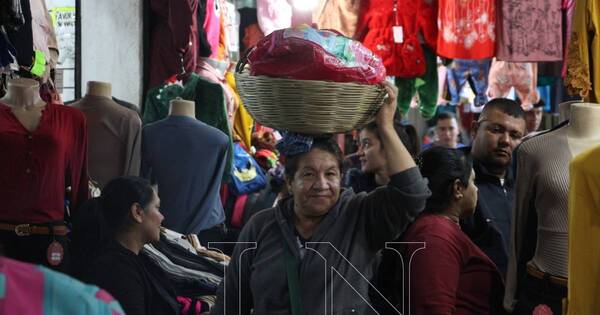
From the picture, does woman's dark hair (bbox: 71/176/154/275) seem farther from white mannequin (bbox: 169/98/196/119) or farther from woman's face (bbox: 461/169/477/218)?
woman's face (bbox: 461/169/477/218)

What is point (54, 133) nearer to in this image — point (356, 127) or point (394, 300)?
point (356, 127)

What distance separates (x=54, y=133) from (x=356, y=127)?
3.44 ft

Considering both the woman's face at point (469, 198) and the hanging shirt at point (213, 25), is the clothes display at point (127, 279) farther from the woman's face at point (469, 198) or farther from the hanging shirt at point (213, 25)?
the hanging shirt at point (213, 25)

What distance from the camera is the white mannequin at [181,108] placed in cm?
366

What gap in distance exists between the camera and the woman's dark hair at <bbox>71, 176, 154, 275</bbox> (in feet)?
9.42

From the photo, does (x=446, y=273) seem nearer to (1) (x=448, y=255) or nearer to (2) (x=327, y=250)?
(1) (x=448, y=255)

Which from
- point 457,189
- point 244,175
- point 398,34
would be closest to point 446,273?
point 457,189

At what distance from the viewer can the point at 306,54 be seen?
2.48 m

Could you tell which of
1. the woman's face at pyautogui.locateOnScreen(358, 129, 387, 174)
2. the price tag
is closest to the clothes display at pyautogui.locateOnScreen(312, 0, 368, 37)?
the price tag

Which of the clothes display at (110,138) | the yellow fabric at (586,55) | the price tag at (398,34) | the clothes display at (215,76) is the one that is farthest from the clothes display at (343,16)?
the yellow fabric at (586,55)

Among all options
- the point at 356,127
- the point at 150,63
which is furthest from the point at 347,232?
the point at 150,63

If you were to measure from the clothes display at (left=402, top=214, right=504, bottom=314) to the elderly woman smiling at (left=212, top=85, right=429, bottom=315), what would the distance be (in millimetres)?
202

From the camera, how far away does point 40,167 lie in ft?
9.48

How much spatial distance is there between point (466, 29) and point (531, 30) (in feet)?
1.13
